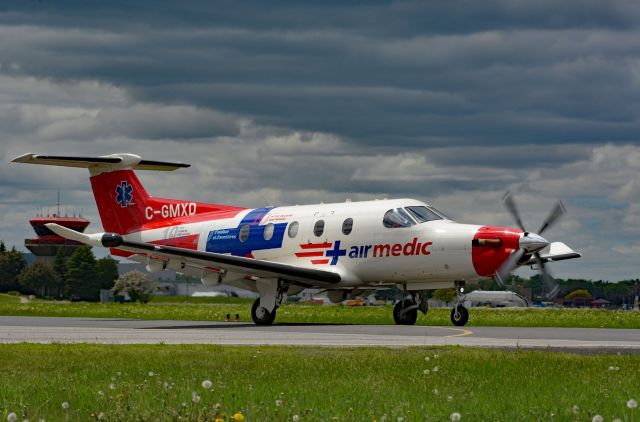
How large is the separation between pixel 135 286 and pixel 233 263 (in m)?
131

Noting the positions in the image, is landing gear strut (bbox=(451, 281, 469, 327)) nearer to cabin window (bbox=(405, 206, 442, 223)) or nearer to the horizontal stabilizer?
cabin window (bbox=(405, 206, 442, 223))

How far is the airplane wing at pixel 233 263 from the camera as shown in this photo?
33.3 metres

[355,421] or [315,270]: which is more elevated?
[315,270]

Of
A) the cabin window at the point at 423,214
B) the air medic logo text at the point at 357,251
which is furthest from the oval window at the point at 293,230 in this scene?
the cabin window at the point at 423,214

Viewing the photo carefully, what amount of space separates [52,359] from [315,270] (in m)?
18.5

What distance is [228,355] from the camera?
1731 cm

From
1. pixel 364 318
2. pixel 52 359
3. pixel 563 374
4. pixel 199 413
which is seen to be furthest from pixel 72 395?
pixel 364 318

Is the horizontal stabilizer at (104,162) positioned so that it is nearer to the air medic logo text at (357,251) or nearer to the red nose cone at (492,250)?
the air medic logo text at (357,251)

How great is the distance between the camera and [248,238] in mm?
37312

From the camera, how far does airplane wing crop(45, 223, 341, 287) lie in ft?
109

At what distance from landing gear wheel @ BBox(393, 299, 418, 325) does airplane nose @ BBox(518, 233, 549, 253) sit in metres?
5.44

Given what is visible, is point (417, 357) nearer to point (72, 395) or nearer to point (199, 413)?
point (72, 395)

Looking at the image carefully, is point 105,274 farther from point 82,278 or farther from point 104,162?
point 104,162

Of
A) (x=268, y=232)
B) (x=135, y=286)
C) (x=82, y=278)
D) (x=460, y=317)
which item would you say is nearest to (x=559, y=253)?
(x=460, y=317)
